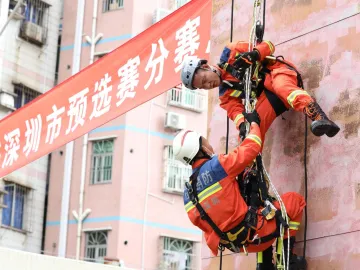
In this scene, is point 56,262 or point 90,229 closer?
point 56,262

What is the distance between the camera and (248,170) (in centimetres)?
787

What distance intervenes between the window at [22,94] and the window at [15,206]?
1825mm

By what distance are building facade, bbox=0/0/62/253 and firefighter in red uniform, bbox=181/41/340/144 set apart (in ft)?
50.7

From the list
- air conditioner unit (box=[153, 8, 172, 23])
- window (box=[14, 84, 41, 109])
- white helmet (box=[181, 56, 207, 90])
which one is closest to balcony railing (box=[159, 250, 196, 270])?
window (box=[14, 84, 41, 109])

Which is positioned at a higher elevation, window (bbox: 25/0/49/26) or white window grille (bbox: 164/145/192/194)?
window (bbox: 25/0/49/26)

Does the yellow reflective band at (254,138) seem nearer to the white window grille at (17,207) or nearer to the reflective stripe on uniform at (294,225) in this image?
the reflective stripe on uniform at (294,225)

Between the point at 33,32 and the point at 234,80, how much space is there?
17.3 metres

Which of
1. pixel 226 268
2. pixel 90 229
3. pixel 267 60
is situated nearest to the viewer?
pixel 267 60

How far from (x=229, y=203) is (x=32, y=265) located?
4131 mm

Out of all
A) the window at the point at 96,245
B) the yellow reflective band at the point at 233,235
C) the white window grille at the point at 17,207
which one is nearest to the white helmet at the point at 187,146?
the yellow reflective band at the point at 233,235

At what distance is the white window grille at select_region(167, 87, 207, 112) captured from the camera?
25.1 m

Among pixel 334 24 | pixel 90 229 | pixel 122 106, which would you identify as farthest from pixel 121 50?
pixel 90 229

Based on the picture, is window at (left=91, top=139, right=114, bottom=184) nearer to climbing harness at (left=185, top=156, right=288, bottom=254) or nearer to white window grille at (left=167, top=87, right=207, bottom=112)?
white window grille at (left=167, top=87, right=207, bottom=112)

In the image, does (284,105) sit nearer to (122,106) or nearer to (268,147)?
(268,147)
